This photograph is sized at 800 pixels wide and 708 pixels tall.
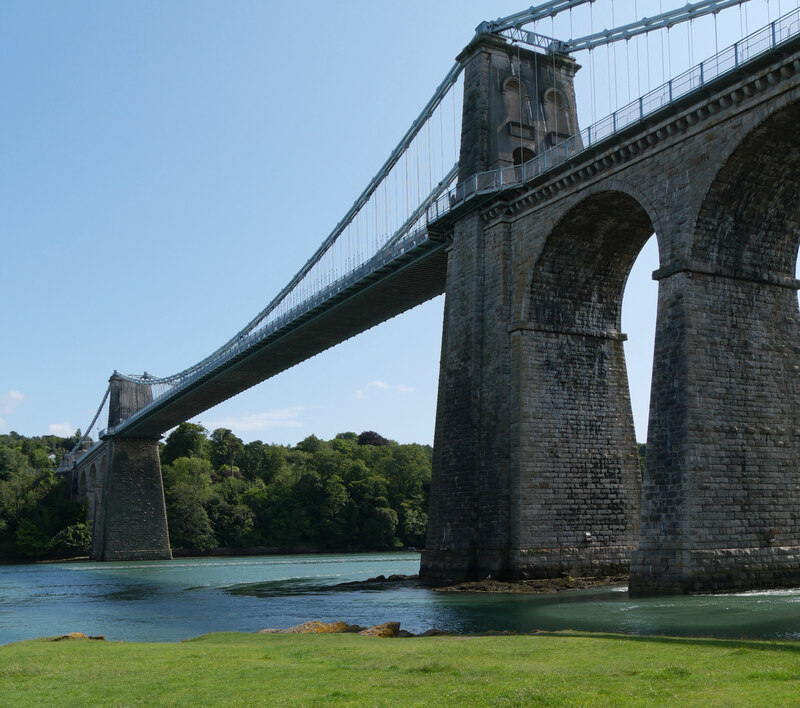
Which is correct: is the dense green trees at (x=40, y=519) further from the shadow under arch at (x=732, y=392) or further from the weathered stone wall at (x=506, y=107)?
the shadow under arch at (x=732, y=392)

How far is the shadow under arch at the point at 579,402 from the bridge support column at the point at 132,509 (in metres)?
47.5

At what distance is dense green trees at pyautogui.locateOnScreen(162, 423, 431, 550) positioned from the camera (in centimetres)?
7412

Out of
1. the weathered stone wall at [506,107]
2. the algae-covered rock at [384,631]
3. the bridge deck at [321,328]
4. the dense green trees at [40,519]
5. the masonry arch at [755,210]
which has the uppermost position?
the weathered stone wall at [506,107]

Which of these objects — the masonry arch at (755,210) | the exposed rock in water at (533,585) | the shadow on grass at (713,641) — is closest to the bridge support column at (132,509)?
the exposed rock in water at (533,585)

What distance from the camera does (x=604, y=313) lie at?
1058 inches

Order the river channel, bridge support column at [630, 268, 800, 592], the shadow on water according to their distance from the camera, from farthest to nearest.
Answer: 1. the shadow on water
2. bridge support column at [630, 268, 800, 592]
3. the river channel

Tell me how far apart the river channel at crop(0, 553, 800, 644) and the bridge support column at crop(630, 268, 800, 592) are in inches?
33.5

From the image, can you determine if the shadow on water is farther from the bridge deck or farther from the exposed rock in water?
the bridge deck

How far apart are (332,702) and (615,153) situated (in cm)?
1771

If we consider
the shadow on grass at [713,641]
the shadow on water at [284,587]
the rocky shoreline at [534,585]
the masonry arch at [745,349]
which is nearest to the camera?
the shadow on grass at [713,641]

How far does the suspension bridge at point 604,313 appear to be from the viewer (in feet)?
61.9

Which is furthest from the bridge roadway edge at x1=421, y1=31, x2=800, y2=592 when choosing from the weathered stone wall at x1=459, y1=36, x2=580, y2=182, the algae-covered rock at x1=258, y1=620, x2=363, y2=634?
the algae-covered rock at x1=258, y1=620, x2=363, y2=634

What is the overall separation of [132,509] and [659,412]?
53723mm

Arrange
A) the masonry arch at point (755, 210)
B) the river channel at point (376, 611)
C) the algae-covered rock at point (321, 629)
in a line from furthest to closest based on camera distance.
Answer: the masonry arch at point (755, 210), the river channel at point (376, 611), the algae-covered rock at point (321, 629)
